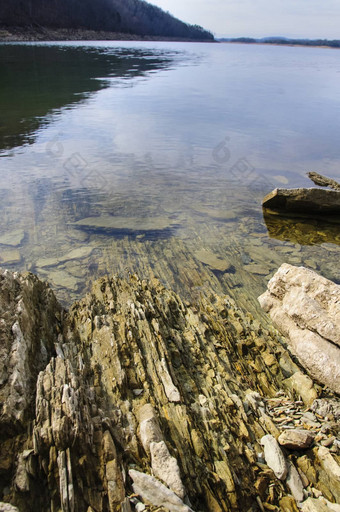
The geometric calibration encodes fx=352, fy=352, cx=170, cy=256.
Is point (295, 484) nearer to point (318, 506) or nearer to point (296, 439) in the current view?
point (318, 506)

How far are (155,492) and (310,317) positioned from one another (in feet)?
11.8

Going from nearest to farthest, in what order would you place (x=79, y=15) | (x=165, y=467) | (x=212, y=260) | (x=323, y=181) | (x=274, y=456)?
(x=165, y=467) → (x=274, y=456) → (x=212, y=260) → (x=323, y=181) → (x=79, y=15)

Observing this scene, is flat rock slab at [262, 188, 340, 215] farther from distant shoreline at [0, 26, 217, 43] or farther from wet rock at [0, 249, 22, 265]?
distant shoreline at [0, 26, 217, 43]

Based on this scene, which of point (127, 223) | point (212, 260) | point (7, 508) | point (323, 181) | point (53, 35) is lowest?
point (212, 260)

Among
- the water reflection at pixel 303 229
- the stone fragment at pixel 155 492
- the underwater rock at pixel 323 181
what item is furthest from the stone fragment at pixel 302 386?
the underwater rock at pixel 323 181

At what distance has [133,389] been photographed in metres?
4.36

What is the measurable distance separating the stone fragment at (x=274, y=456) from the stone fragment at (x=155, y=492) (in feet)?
3.68

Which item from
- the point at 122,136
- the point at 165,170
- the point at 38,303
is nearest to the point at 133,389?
the point at 38,303

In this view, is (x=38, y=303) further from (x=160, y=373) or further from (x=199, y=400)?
(x=199, y=400)

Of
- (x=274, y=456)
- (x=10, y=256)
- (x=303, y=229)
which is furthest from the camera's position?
(x=303, y=229)

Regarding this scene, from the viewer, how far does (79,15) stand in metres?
142

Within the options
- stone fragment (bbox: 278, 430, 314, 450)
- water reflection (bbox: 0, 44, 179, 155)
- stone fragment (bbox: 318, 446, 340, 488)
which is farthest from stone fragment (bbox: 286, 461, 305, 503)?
water reflection (bbox: 0, 44, 179, 155)

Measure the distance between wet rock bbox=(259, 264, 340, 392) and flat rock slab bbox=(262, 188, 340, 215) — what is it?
5493 mm

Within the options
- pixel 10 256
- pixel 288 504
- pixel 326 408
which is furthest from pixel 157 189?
pixel 288 504
